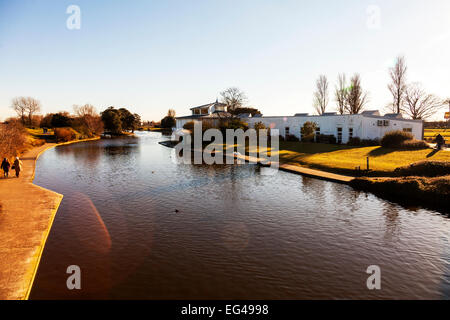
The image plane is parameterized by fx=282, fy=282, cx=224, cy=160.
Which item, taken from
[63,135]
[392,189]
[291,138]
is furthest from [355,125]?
[63,135]

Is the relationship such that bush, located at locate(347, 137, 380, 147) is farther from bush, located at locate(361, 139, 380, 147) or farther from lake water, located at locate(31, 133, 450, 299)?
lake water, located at locate(31, 133, 450, 299)

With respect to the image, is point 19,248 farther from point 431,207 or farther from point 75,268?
point 431,207

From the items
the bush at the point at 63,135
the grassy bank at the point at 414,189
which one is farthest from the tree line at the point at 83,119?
the grassy bank at the point at 414,189

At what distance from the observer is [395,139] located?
120 feet

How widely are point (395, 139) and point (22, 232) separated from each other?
39656mm

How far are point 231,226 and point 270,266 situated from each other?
3955mm

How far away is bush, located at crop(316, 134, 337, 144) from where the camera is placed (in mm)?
46513

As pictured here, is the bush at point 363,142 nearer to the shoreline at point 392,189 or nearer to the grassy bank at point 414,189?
the shoreline at point 392,189

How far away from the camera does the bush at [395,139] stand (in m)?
36.2

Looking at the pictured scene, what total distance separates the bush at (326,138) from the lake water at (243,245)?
92.7 feet

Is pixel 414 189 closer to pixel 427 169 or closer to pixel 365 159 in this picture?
pixel 427 169

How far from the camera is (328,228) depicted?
43.3 feet
